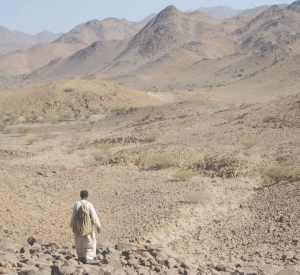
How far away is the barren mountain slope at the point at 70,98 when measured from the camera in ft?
148

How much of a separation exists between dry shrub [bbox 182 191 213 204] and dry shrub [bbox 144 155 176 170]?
13.3 ft

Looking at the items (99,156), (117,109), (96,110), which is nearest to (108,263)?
(99,156)

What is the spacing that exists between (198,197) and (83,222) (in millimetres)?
7071

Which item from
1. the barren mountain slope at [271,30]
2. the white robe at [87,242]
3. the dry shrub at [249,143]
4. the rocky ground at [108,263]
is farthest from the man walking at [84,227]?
the barren mountain slope at [271,30]

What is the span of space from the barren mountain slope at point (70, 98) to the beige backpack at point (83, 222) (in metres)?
38.1

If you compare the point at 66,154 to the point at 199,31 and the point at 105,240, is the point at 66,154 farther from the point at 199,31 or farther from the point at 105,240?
the point at 199,31

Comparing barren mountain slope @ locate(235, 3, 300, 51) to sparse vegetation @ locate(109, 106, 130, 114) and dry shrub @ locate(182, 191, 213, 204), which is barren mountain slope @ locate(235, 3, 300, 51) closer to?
sparse vegetation @ locate(109, 106, 130, 114)

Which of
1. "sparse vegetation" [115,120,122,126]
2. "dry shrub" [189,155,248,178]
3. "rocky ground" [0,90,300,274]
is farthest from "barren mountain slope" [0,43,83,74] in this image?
"dry shrub" [189,155,248,178]

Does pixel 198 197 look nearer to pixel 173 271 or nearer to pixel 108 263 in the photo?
pixel 173 271

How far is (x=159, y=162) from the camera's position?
60.6ft

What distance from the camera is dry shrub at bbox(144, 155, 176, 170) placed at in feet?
60.3

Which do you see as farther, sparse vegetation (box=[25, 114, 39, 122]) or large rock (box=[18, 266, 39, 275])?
sparse vegetation (box=[25, 114, 39, 122])

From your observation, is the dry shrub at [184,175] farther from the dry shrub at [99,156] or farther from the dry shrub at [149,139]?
the dry shrub at [149,139]

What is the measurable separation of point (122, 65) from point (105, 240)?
98.4 m
